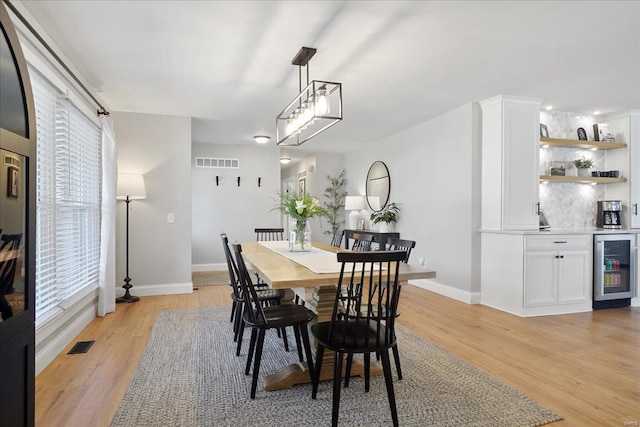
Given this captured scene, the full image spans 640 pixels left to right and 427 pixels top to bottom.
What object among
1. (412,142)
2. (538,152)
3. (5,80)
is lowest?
(5,80)

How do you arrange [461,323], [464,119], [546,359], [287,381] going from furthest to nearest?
[464,119] < [461,323] < [546,359] < [287,381]

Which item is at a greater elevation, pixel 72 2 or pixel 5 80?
pixel 72 2

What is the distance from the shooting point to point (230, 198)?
280 inches

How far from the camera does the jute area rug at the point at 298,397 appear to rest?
196cm

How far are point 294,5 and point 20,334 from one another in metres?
2.18

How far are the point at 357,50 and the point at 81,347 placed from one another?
3.25 m

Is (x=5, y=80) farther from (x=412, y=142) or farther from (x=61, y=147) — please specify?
(x=412, y=142)

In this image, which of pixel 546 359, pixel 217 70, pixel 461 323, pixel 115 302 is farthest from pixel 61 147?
pixel 546 359

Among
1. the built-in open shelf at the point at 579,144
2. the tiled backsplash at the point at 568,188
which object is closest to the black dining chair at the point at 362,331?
the built-in open shelf at the point at 579,144

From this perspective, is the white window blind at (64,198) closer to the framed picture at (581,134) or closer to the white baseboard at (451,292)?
the white baseboard at (451,292)

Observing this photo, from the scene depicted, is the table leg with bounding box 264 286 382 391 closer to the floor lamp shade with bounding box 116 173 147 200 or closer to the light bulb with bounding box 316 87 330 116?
the light bulb with bounding box 316 87 330 116

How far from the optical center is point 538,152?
14.4 feet

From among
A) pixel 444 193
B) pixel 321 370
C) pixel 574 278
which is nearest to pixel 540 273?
pixel 574 278

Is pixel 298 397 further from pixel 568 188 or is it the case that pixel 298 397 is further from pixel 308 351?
pixel 568 188
